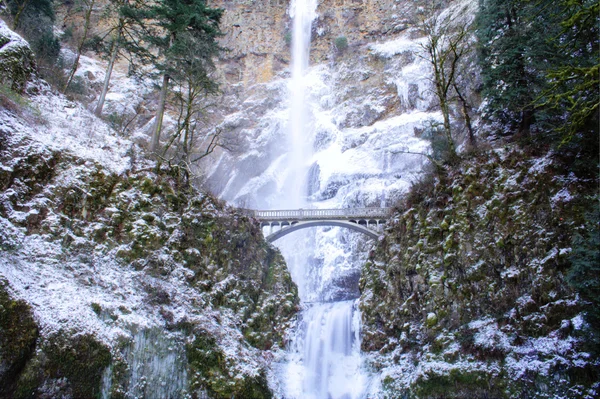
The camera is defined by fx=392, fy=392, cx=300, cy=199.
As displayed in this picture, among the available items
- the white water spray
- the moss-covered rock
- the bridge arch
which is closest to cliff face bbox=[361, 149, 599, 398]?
the moss-covered rock

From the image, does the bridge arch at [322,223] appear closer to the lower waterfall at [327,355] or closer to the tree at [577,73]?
the lower waterfall at [327,355]

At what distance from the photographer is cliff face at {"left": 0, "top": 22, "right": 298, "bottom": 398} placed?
9781 millimetres

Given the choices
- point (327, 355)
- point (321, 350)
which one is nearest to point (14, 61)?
point (321, 350)

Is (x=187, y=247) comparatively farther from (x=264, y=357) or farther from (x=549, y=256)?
(x=549, y=256)

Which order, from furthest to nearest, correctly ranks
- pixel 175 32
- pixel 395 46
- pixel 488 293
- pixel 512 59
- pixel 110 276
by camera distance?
pixel 395 46, pixel 175 32, pixel 512 59, pixel 488 293, pixel 110 276

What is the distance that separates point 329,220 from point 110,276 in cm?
1802

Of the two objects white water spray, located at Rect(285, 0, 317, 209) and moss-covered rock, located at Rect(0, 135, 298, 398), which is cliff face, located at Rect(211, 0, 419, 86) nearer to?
white water spray, located at Rect(285, 0, 317, 209)

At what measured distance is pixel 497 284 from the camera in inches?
492

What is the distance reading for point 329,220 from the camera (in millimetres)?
28453

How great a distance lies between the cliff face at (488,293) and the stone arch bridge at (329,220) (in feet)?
34.1

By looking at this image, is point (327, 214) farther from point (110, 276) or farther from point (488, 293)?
point (110, 276)

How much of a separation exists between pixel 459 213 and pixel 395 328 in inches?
202

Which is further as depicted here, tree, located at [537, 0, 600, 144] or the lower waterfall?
the lower waterfall

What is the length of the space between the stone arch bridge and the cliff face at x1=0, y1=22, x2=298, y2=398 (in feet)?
33.4
